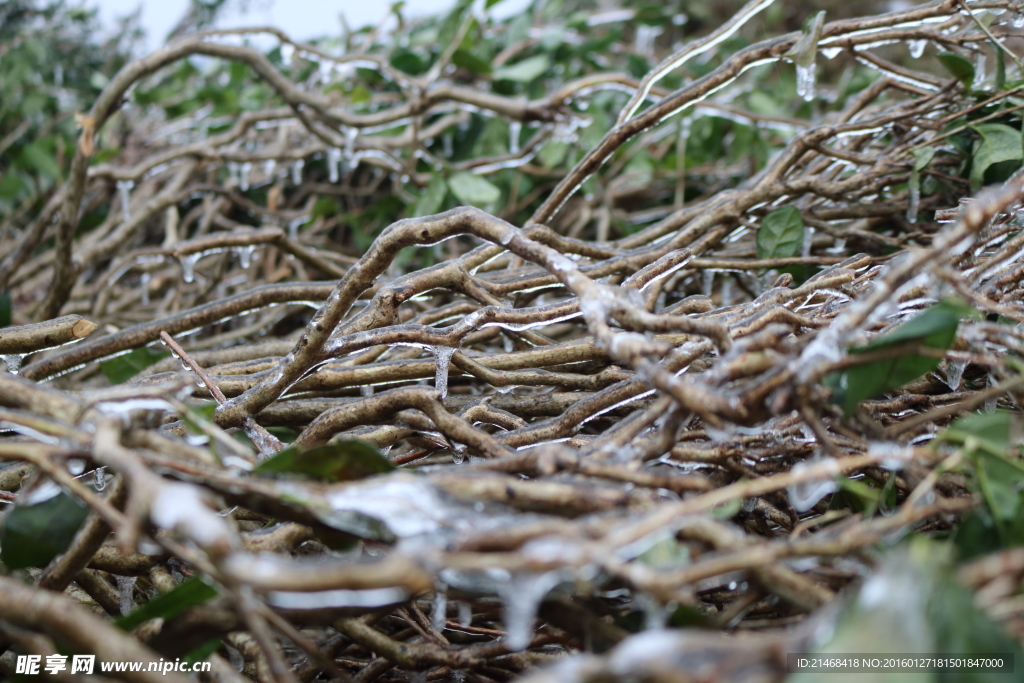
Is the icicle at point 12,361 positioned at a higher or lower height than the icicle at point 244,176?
lower

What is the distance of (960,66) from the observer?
802mm

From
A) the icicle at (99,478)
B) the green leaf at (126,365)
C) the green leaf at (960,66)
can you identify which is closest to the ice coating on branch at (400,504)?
the icicle at (99,478)

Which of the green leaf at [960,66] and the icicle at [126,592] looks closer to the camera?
the icicle at [126,592]

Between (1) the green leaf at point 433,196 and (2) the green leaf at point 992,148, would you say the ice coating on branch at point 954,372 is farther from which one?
(1) the green leaf at point 433,196

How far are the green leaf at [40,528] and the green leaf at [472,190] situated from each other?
0.82 metres

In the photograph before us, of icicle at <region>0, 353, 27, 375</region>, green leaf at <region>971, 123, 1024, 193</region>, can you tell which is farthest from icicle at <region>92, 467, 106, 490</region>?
green leaf at <region>971, 123, 1024, 193</region>

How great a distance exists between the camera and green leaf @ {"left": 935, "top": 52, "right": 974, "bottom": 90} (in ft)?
2.60

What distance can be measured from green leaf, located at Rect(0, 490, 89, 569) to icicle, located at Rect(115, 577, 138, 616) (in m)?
0.13

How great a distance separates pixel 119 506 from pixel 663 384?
329 mm

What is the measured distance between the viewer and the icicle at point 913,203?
32.0 inches

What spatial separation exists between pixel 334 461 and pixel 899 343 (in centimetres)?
31

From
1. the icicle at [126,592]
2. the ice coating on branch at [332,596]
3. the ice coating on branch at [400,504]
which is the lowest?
the icicle at [126,592]

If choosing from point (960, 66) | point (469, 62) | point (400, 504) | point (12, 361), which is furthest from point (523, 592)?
point (469, 62)

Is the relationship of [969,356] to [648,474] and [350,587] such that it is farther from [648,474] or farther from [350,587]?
[350,587]
